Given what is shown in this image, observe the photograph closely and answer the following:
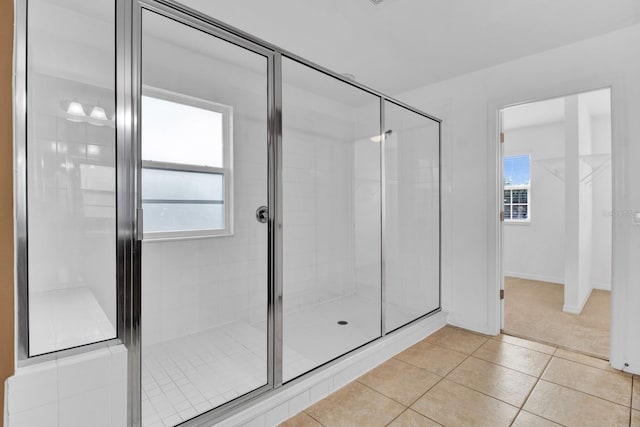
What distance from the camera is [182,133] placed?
2.27 metres

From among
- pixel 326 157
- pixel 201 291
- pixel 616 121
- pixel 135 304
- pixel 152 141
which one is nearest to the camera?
pixel 135 304

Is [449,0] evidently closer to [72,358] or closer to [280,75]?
[280,75]

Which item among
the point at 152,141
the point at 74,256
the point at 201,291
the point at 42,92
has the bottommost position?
the point at 201,291

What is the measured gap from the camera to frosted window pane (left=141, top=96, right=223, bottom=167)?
6.06ft

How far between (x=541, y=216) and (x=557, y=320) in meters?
2.28

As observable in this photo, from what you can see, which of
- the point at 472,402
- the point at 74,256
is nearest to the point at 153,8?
the point at 74,256

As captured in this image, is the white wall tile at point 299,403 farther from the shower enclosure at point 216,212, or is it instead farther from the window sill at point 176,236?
the window sill at point 176,236

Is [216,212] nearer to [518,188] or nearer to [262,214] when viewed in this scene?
[262,214]

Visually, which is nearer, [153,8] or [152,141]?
[153,8]

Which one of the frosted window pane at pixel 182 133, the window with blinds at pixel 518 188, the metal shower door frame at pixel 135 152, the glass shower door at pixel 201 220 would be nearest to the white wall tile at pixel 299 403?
the glass shower door at pixel 201 220

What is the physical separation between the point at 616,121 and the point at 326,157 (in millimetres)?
2170

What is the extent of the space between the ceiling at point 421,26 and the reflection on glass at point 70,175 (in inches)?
29.0

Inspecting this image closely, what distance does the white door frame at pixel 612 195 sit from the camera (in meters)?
2.27

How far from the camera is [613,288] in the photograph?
2.31m
